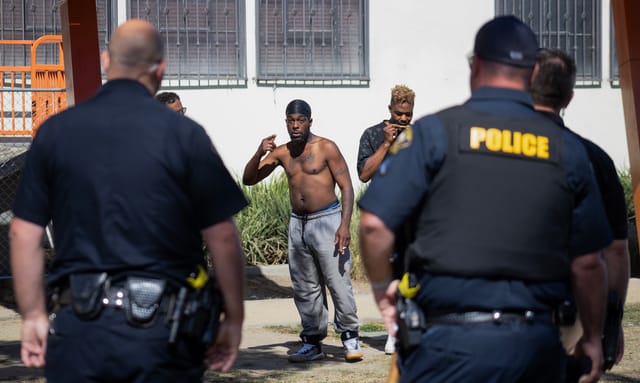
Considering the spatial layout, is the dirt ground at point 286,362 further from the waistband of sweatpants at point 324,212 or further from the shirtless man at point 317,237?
the waistband of sweatpants at point 324,212

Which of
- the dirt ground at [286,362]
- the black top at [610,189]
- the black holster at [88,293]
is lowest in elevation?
the dirt ground at [286,362]

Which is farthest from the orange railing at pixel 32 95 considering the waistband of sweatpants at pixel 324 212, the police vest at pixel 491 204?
the police vest at pixel 491 204

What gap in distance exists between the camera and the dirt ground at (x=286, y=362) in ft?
27.4

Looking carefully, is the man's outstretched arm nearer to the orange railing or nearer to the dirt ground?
the dirt ground

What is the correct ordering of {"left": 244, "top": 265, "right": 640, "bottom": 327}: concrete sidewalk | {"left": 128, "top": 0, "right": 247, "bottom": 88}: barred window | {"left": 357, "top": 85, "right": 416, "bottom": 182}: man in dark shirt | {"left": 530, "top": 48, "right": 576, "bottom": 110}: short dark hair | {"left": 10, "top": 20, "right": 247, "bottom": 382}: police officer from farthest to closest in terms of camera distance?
{"left": 128, "top": 0, "right": 247, "bottom": 88}: barred window
{"left": 244, "top": 265, "right": 640, "bottom": 327}: concrete sidewalk
{"left": 357, "top": 85, "right": 416, "bottom": 182}: man in dark shirt
{"left": 530, "top": 48, "right": 576, "bottom": 110}: short dark hair
{"left": 10, "top": 20, "right": 247, "bottom": 382}: police officer

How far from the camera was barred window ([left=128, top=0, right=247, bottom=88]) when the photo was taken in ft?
52.3

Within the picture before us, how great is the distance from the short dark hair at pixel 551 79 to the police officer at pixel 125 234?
147 centimetres

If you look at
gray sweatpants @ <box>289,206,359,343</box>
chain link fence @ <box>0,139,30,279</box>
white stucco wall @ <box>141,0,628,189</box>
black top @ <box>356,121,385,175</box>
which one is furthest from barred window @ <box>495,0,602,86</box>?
gray sweatpants @ <box>289,206,359,343</box>

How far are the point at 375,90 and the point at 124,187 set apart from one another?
501 inches

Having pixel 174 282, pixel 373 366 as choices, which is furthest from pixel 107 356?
pixel 373 366

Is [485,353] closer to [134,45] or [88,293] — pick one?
[88,293]

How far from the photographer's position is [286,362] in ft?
29.9

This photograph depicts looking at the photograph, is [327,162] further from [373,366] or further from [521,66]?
[521,66]

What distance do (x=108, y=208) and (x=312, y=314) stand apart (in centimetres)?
538
